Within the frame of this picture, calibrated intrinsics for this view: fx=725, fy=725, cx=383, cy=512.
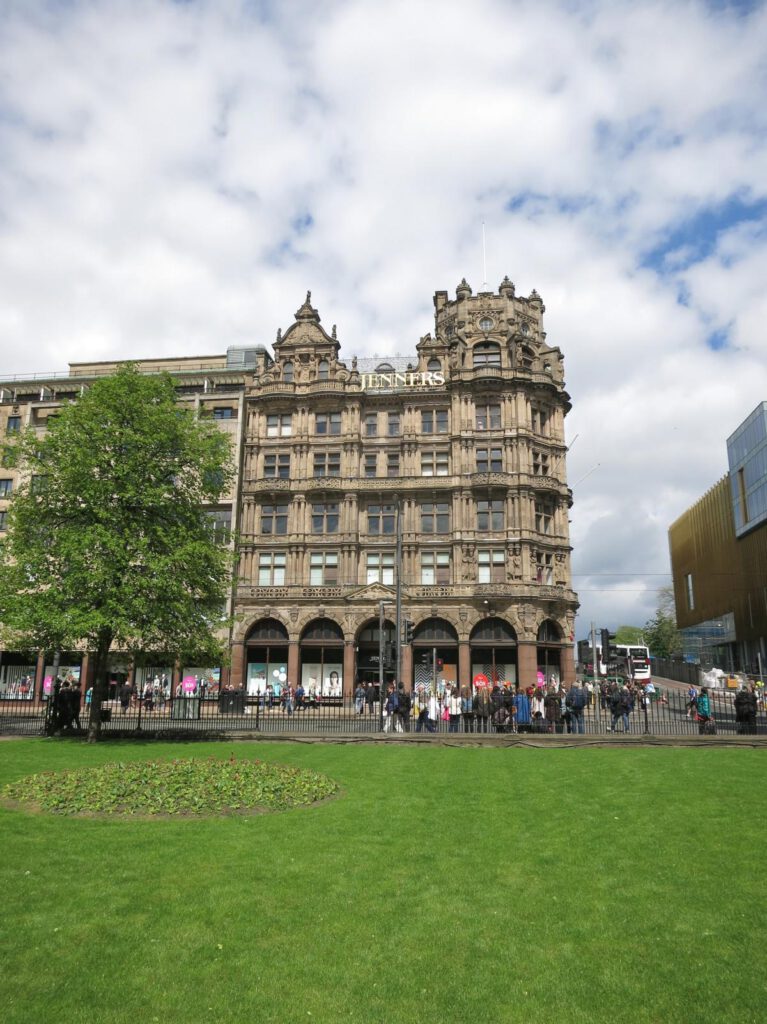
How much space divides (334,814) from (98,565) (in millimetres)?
16776

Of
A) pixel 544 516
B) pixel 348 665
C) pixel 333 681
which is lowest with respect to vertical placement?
pixel 333 681

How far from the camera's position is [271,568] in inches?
2019

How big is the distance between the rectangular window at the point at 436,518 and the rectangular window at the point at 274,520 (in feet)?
32.4

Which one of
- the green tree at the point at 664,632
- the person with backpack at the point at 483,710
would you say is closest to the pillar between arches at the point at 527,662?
the person with backpack at the point at 483,710

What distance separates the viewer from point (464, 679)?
47.1 meters

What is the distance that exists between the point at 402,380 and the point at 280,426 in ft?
31.6

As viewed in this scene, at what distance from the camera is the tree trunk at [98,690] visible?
25.7m

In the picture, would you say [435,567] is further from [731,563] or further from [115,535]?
[731,563]

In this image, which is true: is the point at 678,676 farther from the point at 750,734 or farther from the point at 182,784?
the point at 182,784

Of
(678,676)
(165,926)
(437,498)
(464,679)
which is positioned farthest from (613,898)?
(678,676)

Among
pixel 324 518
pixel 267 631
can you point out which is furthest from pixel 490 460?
pixel 267 631

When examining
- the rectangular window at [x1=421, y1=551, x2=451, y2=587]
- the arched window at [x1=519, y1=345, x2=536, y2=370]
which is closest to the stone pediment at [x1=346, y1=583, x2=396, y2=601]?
the rectangular window at [x1=421, y1=551, x2=451, y2=587]

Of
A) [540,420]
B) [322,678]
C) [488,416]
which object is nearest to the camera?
[322,678]

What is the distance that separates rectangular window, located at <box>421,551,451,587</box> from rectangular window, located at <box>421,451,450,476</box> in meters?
5.79
